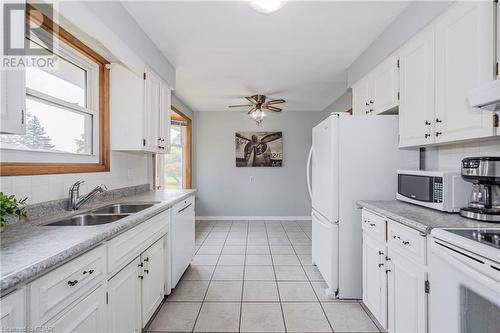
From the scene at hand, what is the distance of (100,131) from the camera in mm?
2359

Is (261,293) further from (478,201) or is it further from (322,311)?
(478,201)

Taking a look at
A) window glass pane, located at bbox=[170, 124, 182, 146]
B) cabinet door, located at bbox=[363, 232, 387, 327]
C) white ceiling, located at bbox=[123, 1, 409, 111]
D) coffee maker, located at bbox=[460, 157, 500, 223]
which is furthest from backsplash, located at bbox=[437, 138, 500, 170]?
window glass pane, located at bbox=[170, 124, 182, 146]

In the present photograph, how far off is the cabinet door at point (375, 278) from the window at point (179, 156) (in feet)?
12.8

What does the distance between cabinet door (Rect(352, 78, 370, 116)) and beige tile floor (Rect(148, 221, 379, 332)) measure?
1.97 m

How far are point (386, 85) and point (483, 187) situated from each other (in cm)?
127

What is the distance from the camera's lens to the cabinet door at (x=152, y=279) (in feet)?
5.97

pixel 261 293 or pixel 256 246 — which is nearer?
pixel 261 293

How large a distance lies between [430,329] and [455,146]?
1349 mm

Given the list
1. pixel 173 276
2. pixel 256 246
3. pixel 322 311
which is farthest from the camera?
→ pixel 256 246

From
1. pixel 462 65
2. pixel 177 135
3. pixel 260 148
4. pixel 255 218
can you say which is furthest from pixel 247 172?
pixel 462 65

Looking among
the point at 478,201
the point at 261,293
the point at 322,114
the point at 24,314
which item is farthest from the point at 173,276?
the point at 322,114

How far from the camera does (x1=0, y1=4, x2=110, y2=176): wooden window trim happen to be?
1.47 meters

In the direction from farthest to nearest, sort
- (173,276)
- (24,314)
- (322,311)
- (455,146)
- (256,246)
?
(256,246) < (173,276) < (322,311) < (455,146) < (24,314)

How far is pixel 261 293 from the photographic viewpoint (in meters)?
2.48
